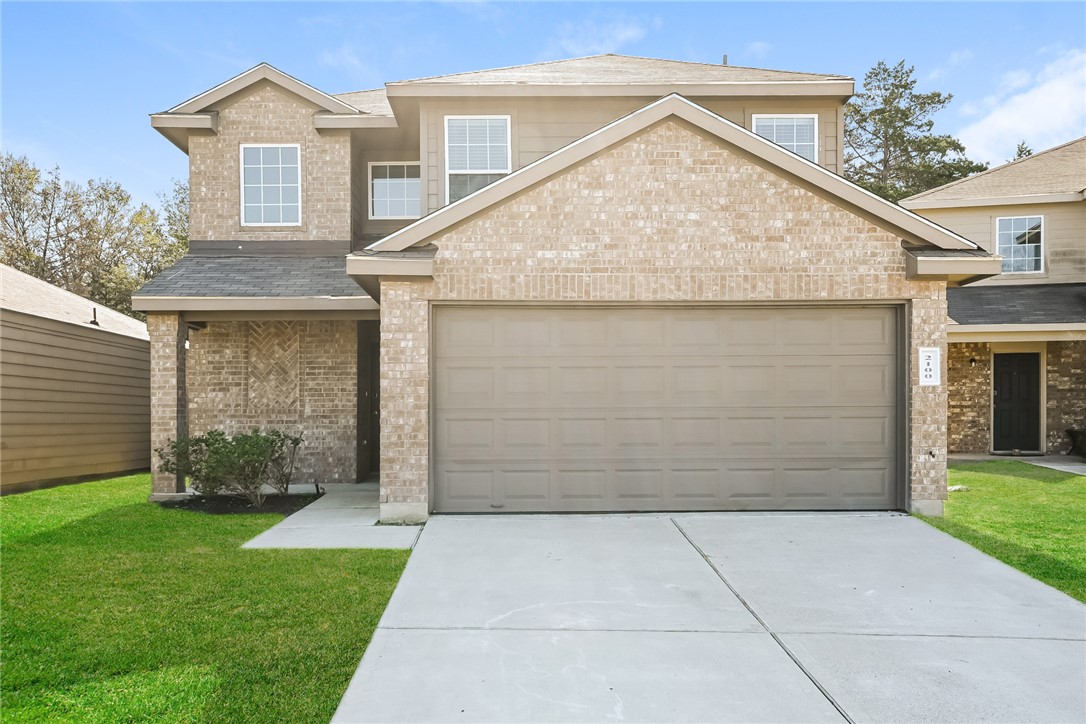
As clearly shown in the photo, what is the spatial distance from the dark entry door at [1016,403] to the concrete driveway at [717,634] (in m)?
9.79

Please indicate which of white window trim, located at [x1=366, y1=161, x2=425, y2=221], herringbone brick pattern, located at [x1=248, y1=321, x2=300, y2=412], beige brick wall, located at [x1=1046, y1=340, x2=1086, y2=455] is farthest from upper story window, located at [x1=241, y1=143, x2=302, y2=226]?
beige brick wall, located at [x1=1046, y1=340, x2=1086, y2=455]

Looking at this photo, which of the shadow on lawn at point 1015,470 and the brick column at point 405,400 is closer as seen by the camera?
the brick column at point 405,400

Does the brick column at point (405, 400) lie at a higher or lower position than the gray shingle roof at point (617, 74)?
lower

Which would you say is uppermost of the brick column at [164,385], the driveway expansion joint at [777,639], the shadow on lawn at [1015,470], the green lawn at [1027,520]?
the brick column at [164,385]

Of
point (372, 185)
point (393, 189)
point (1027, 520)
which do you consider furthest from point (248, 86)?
point (1027, 520)

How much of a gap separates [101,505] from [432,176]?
6.65m

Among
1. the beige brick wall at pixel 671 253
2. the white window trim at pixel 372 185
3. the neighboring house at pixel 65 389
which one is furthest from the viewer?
the white window trim at pixel 372 185

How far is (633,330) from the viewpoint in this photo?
325 inches

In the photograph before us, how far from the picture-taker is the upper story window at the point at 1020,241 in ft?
50.1

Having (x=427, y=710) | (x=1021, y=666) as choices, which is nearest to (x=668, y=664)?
(x=427, y=710)

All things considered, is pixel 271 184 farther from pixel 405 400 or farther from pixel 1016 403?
pixel 1016 403

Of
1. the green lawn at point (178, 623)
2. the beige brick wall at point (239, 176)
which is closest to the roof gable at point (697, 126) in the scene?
the green lawn at point (178, 623)

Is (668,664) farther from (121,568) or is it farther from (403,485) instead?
(121,568)

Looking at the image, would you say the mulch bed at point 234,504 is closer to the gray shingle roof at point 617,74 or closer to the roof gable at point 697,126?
the roof gable at point 697,126
